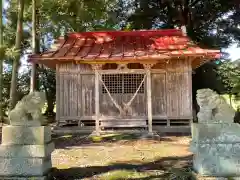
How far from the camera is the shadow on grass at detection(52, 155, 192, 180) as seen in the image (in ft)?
19.2

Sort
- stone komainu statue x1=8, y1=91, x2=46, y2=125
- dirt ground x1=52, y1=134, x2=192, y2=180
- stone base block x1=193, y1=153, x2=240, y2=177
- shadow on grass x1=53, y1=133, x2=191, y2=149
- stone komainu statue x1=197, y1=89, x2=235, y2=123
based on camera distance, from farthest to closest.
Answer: shadow on grass x1=53, y1=133, x2=191, y2=149, dirt ground x1=52, y1=134, x2=192, y2=180, stone komainu statue x1=8, y1=91, x2=46, y2=125, stone komainu statue x1=197, y1=89, x2=235, y2=123, stone base block x1=193, y1=153, x2=240, y2=177

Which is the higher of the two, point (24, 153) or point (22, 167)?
point (24, 153)

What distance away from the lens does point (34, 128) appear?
18.0 feet

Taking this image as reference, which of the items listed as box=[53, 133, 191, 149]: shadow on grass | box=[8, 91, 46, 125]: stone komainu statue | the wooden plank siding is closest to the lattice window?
the wooden plank siding

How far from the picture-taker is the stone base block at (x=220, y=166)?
5320mm

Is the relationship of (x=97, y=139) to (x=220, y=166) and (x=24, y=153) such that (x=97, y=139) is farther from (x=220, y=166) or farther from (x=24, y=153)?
(x=220, y=166)

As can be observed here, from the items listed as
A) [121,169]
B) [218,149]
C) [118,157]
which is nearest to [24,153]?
[121,169]

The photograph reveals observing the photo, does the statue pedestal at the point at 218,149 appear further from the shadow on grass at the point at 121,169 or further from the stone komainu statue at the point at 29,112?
the stone komainu statue at the point at 29,112

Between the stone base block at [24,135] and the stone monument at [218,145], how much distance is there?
2.68 meters

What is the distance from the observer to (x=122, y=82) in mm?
13438

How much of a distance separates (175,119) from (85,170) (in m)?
7.76

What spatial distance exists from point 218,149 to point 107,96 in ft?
28.0

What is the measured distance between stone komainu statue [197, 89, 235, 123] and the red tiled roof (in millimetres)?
6225

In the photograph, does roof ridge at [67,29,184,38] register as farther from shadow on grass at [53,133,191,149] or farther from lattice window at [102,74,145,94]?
shadow on grass at [53,133,191,149]
